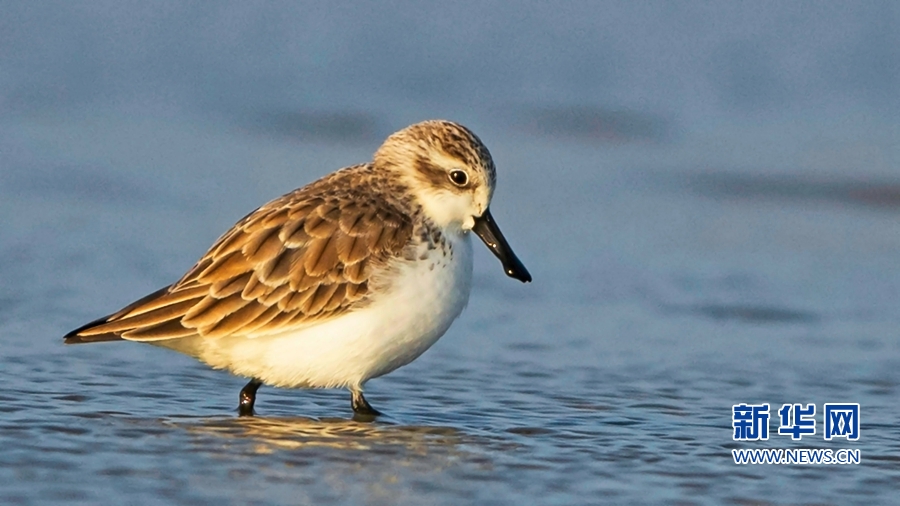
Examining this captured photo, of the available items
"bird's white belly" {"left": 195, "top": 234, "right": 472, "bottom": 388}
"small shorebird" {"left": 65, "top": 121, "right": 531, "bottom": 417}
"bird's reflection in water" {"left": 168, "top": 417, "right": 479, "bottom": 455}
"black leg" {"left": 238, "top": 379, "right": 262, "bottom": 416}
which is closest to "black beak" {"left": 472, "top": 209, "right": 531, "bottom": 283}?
"small shorebird" {"left": 65, "top": 121, "right": 531, "bottom": 417}

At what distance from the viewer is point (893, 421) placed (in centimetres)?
766

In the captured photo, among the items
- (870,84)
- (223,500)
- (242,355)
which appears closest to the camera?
(223,500)

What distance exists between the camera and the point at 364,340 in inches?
283

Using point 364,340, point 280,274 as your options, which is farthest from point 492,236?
point 280,274

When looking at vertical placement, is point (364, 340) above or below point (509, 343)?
below

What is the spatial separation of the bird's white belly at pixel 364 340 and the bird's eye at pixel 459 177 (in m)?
0.44

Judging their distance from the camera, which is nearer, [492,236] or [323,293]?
[323,293]

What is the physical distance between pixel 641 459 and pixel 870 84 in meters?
7.75

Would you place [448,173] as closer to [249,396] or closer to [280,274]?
[280,274]

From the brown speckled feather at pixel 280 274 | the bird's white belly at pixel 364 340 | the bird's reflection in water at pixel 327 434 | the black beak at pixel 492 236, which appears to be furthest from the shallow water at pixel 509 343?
the black beak at pixel 492 236

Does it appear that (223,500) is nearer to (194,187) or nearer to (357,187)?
(357,187)

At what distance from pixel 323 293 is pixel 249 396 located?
68cm

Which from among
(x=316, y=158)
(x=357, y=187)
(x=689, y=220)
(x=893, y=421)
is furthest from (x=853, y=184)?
(x=357, y=187)

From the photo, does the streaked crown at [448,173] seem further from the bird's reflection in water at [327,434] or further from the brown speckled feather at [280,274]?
the bird's reflection in water at [327,434]
